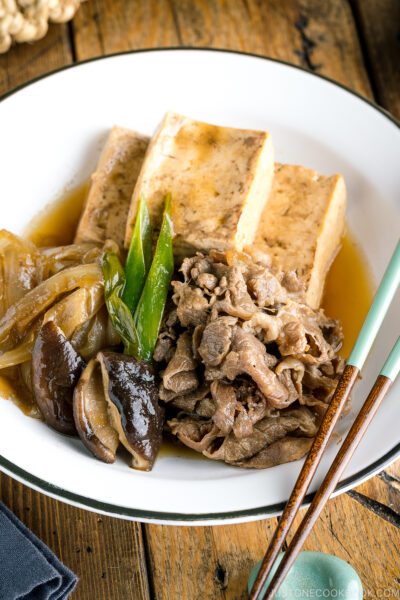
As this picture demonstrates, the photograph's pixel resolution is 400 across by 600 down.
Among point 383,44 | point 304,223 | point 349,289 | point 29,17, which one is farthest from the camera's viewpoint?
point 383,44

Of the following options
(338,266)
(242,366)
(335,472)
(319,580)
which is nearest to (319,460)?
(335,472)

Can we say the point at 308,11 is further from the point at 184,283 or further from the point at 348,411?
the point at 348,411

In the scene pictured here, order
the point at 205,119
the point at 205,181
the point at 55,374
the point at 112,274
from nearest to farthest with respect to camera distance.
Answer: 1. the point at 55,374
2. the point at 112,274
3. the point at 205,181
4. the point at 205,119

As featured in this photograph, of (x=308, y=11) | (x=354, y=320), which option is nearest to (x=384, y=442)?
(x=354, y=320)

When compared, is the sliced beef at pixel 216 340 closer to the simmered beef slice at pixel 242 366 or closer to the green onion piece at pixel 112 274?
the simmered beef slice at pixel 242 366

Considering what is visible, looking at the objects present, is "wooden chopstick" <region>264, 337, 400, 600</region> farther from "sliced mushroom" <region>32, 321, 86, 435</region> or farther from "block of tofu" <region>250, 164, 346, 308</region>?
"sliced mushroom" <region>32, 321, 86, 435</region>

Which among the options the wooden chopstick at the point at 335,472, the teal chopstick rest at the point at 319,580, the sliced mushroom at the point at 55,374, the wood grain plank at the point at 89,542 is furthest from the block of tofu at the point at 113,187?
the teal chopstick rest at the point at 319,580

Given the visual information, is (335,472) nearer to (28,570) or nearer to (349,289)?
(28,570)
